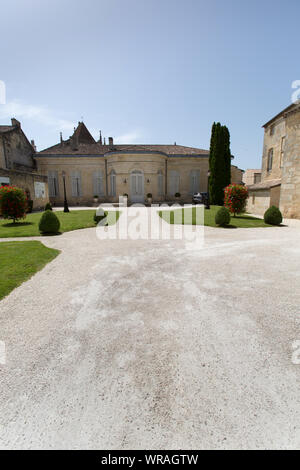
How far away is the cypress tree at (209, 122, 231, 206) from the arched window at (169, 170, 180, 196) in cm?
487

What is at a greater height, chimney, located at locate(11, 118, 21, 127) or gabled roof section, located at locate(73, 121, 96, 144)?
gabled roof section, located at locate(73, 121, 96, 144)

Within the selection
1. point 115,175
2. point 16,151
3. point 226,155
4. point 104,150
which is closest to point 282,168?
point 226,155

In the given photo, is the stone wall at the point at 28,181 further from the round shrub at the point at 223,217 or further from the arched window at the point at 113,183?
the round shrub at the point at 223,217

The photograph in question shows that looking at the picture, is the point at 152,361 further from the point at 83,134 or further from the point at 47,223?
the point at 83,134

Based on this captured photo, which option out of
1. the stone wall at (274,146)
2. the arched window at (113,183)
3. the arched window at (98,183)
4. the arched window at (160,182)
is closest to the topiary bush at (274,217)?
the stone wall at (274,146)

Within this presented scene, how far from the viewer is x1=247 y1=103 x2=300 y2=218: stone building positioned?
14055 millimetres

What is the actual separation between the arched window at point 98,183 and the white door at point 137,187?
14.7 feet

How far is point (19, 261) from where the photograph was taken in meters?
6.16

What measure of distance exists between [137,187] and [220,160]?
9.59 meters

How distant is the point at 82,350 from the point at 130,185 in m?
24.3

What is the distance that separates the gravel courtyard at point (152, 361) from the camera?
184cm

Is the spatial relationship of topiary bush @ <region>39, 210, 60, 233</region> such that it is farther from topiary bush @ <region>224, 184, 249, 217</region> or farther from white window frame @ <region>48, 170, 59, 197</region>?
white window frame @ <region>48, 170, 59, 197</region>

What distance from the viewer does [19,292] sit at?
14.5ft

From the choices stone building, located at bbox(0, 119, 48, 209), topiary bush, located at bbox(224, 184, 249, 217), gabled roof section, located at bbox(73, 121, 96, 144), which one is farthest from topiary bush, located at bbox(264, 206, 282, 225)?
gabled roof section, located at bbox(73, 121, 96, 144)
